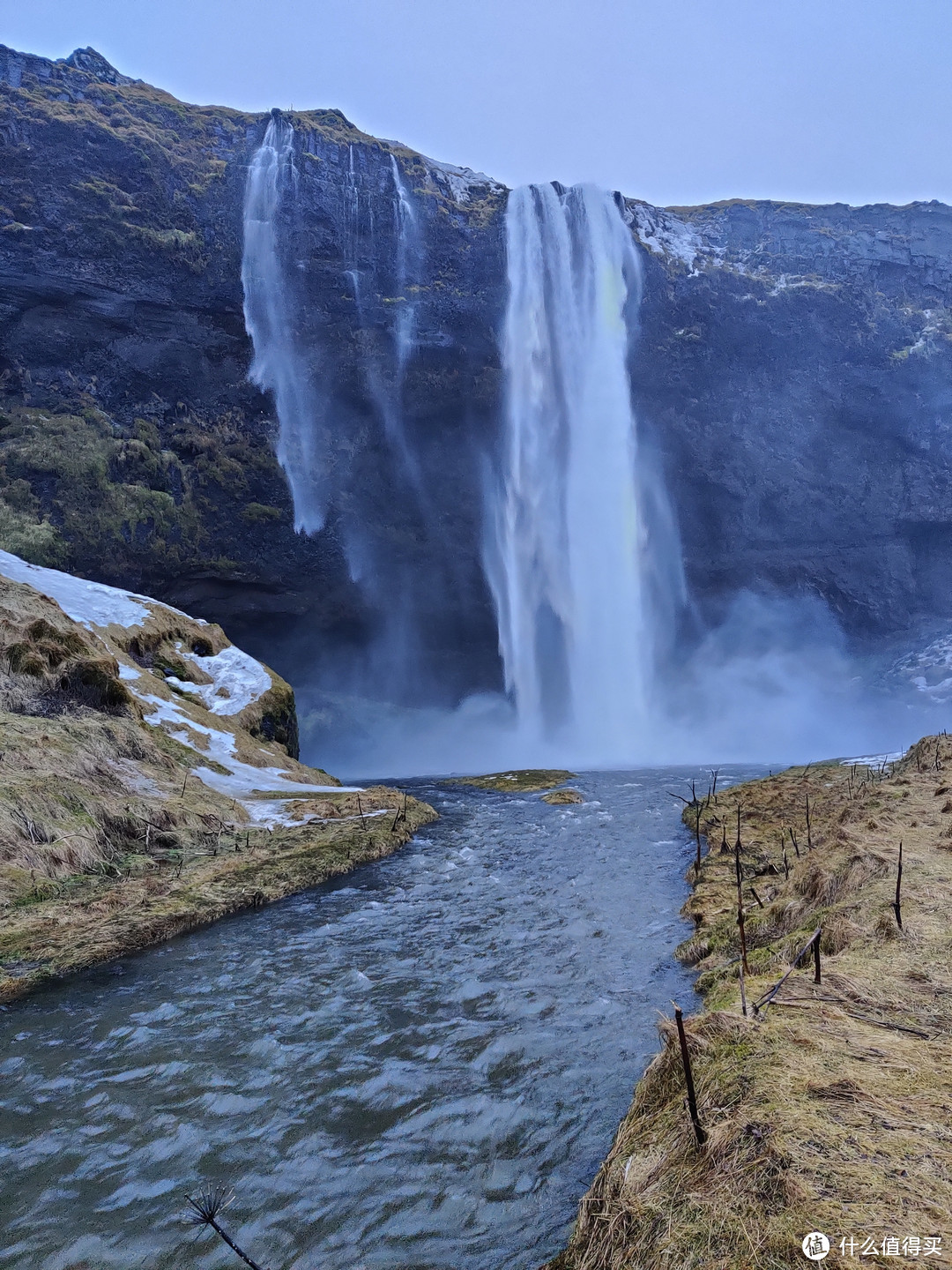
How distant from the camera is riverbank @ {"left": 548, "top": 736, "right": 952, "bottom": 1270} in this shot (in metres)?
2.57

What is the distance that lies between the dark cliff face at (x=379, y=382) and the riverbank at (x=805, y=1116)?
38768 millimetres

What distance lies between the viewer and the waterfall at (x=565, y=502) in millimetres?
47844

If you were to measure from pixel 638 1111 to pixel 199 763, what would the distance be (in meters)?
16.7

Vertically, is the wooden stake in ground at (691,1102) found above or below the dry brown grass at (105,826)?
above

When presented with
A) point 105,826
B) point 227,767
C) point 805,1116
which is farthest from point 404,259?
point 805,1116

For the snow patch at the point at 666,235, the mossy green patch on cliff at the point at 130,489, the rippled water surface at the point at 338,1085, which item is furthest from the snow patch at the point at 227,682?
the snow patch at the point at 666,235

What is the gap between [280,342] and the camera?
45.6m

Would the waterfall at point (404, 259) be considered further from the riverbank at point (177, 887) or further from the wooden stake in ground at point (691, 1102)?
the wooden stake in ground at point (691, 1102)

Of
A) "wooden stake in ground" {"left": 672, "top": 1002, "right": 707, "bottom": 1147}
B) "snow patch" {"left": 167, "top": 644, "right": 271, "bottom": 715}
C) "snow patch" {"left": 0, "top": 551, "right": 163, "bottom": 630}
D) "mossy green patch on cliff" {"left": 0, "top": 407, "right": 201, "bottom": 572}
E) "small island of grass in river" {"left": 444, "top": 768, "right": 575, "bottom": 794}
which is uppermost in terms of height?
"mossy green patch on cliff" {"left": 0, "top": 407, "right": 201, "bottom": 572}

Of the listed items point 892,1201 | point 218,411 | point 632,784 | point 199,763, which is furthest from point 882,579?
point 892,1201

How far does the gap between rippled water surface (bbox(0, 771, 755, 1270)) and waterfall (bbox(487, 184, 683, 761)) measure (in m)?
37.5

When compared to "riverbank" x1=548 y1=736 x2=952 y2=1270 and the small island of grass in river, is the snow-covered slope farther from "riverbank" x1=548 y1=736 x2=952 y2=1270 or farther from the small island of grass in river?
"riverbank" x1=548 y1=736 x2=952 y2=1270

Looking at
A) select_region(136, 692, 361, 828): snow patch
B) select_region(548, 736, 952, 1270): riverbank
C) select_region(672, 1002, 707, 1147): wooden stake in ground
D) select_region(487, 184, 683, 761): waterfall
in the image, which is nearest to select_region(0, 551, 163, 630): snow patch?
select_region(136, 692, 361, 828): snow patch

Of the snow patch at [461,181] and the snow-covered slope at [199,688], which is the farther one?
the snow patch at [461,181]
